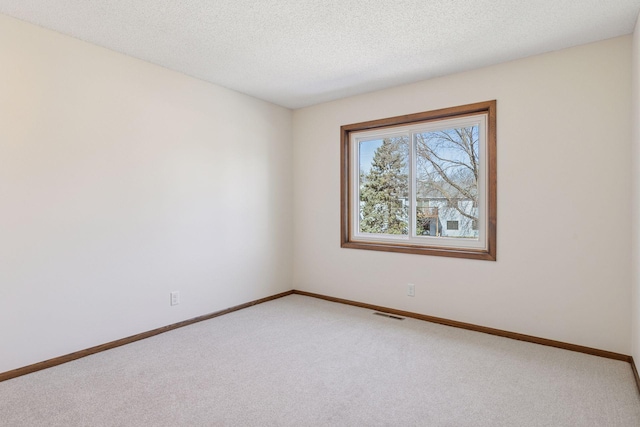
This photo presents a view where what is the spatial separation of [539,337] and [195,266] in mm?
3198

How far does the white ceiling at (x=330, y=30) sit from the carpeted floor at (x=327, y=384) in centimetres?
242

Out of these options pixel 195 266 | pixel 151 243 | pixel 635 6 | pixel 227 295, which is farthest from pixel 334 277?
pixel 635 6

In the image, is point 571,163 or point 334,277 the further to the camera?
point 334,277

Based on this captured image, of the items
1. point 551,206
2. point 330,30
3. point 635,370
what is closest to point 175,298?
point 330,30

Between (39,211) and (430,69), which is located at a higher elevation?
(430,69)

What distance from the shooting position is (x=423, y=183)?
379 cm

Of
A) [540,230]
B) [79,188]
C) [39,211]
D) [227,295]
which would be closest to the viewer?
[39,211]

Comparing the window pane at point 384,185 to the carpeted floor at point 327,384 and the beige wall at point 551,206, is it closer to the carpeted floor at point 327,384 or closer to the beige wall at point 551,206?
the beige wall at point 551,206

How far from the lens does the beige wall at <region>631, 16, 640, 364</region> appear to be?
7.61 feet

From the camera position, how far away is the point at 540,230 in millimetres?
2975

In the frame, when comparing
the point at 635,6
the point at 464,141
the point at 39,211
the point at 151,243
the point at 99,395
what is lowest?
the point at 99,395

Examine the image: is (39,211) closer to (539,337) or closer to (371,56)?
(371,56)

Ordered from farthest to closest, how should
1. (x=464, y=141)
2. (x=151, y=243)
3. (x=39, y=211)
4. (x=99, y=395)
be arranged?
(x=464, y=141) < (x=151, y=243) < (x=39, y=211) < (x=99, y=395)

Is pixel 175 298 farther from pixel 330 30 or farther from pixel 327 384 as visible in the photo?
pixel 330 30
